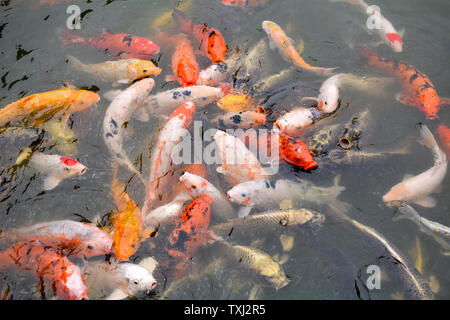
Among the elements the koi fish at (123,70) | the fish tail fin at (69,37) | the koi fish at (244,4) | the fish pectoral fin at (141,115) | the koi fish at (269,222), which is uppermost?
the koi fish at (244,4)

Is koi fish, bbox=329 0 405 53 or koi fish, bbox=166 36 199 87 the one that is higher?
koi fish, bbox=329 0 405 53

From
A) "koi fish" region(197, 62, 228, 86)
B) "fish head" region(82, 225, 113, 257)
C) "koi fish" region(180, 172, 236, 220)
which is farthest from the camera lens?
"koi fish" region(197, 62, 228, 86)

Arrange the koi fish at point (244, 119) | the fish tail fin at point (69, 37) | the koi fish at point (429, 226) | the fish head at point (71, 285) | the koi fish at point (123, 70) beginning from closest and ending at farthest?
the fish head at point (71, 285), the koi fish at point (429, 226), the koi fish at point (244, 119), the koi fish at point (123, 70), the fish tail fin at point (69, 37)

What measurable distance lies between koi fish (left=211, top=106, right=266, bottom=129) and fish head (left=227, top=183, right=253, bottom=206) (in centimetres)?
90

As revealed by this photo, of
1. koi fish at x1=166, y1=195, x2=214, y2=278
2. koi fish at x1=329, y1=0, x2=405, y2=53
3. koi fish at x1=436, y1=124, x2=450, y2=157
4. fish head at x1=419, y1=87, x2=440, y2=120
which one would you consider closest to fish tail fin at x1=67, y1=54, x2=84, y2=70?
koi fish at x1=166, y1=195, x2=214, y2=278

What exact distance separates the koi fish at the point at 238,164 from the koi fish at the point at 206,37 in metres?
1.57

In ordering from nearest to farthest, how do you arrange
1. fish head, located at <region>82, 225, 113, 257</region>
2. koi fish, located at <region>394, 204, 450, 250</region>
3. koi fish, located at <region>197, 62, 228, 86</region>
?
fish head, located at <region>82, 225, 113, 257</region> → koi fish, located at <region>394, 204, 450, 250</region> → koi fish, located at <region>197, 62, 228, 86</region>

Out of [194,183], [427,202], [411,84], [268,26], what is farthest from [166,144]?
[411,84]

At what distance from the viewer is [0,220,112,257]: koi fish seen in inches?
143

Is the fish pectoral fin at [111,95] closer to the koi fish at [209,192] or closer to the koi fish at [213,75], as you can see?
the koi fish at [213,75]

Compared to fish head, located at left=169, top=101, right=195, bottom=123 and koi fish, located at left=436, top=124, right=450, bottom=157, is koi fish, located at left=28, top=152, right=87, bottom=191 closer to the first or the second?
fish head, located at left=169, top=101, right=195, bottom=123

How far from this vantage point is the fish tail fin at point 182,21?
18.8ft

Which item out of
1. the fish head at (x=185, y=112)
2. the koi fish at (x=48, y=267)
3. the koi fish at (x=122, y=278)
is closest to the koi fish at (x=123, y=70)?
the fish head at (x=185, y=112)

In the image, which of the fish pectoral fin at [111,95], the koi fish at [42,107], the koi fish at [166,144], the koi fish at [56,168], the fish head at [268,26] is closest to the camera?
the koi fish at [166,144]
